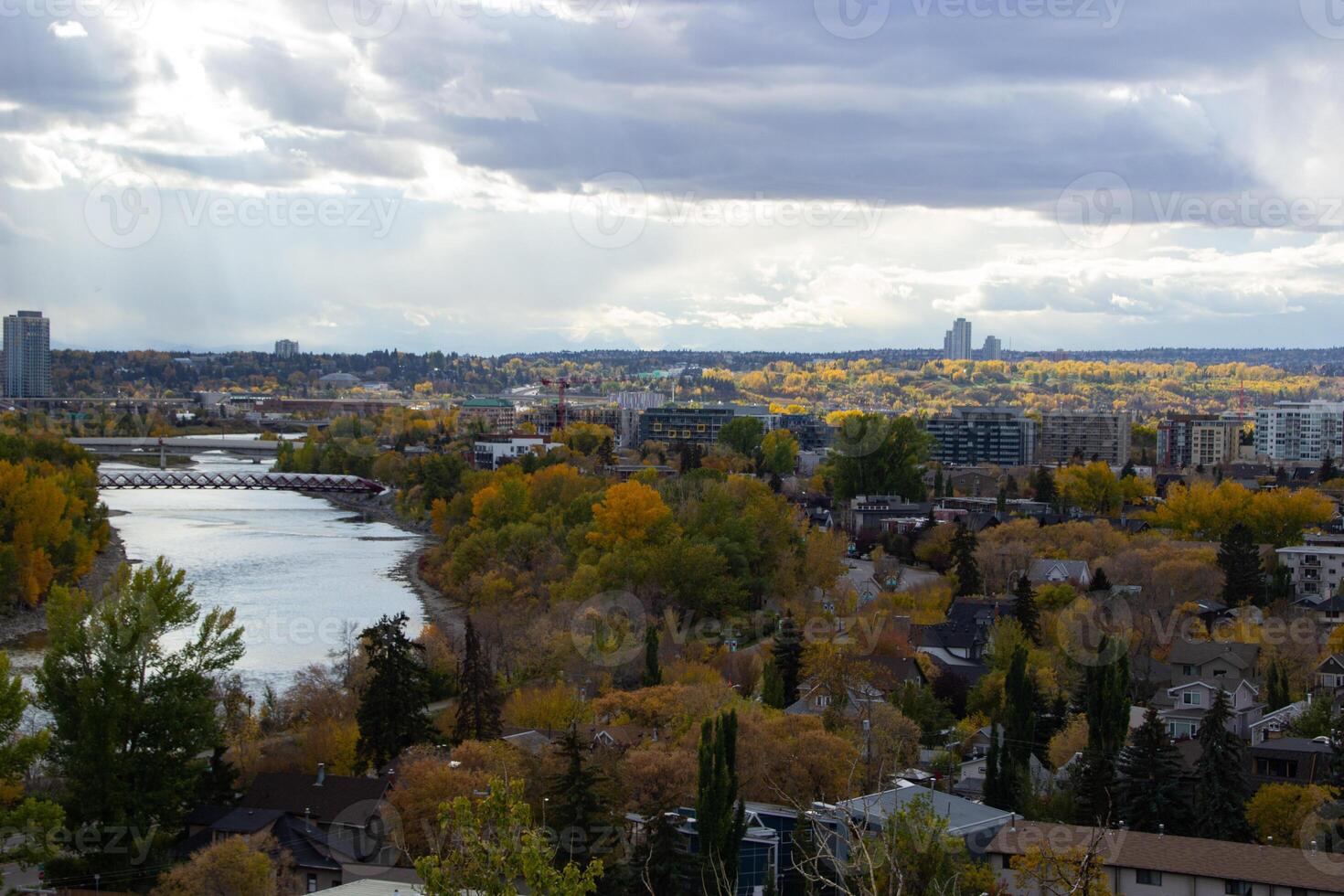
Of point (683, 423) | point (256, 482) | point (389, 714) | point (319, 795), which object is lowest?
point (256, 482)

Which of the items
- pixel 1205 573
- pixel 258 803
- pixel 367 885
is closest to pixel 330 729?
pixel 258 803

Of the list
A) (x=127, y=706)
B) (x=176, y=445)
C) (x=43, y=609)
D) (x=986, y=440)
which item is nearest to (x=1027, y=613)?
(x=127, y=706)

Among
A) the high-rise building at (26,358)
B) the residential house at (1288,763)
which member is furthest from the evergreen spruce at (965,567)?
the high-rise building at (26,358)

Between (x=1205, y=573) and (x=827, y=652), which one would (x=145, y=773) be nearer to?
(x=827, y=652)

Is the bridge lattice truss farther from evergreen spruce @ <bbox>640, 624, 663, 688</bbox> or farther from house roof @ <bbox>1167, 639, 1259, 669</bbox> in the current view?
house roof @ <bbox>1167, 639, 1259, 669</bbox>

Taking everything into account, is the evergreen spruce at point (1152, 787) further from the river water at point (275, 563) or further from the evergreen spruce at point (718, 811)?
the river water at point (275, 563)

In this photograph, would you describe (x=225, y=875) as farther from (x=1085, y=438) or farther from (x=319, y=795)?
(x=1085, y=438)

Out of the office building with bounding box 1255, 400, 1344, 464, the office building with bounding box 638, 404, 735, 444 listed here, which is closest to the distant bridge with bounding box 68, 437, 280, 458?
the office building with bounding box 638, 404, 735, 444

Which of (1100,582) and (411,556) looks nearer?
(1100,582)
